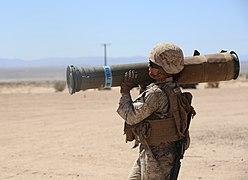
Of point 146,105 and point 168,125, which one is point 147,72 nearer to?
point 146,105

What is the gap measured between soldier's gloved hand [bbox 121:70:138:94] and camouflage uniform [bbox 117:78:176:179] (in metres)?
0.09

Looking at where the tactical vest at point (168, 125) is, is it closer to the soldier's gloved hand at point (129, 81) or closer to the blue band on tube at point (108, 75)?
the soldier's gloved hand at point (129, 81)

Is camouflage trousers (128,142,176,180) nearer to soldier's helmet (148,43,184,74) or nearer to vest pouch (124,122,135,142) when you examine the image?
vest pouch (124,122,135,142)

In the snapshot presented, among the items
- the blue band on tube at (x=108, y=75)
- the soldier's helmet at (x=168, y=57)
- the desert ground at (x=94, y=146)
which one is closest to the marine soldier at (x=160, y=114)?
the soldier's helmet at (x=168, y=57)

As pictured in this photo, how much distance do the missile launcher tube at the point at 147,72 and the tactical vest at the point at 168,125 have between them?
27 cm

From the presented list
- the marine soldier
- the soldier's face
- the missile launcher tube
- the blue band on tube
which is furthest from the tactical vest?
the blue band on tube

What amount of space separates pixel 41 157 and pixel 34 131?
3600 mm

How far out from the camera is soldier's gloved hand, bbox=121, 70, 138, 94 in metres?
4.71

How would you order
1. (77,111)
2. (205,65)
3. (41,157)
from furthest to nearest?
1. (77,111)
2. (41,157)
3. (205,65)

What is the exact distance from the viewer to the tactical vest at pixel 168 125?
459 cm

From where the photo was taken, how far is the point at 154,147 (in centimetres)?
465

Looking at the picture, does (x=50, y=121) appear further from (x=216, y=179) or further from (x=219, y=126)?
(x=216, y=179)

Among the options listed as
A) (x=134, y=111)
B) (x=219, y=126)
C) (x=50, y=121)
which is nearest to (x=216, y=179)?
(x=134, y=111)

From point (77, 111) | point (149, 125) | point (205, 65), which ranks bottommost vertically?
point (77, 111)
